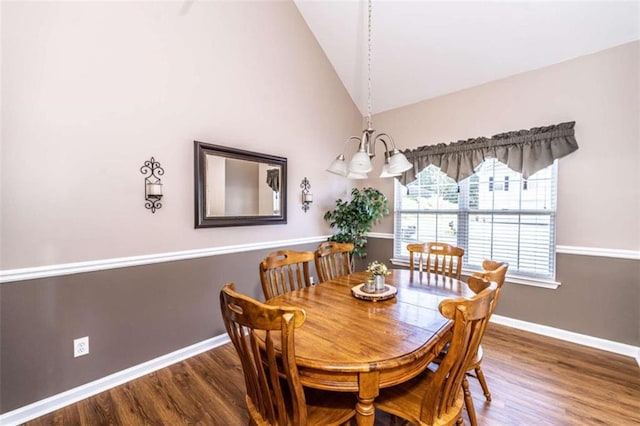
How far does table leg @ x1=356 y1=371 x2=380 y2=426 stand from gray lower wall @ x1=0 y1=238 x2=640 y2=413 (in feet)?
6.62

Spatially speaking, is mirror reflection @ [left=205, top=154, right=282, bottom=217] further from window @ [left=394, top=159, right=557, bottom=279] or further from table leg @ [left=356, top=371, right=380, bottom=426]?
table leg @ [left=356, top=371, right=380, bottom=426]

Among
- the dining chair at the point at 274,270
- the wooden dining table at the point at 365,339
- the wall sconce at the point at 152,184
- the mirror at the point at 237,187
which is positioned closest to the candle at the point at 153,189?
the wall sconce at the point at 152,184

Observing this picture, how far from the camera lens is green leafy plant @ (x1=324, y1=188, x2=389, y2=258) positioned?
3.68 metres

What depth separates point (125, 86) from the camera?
7.16ft

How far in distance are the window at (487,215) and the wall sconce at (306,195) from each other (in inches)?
53.4

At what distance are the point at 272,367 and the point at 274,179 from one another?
8.00 feet

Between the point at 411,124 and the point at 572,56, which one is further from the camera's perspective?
the point at 411,124

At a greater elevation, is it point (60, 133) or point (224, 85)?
point (224, 85)

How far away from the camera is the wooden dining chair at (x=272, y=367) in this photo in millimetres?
957

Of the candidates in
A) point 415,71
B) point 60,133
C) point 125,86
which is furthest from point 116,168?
point 415,71

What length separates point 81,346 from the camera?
202 cm

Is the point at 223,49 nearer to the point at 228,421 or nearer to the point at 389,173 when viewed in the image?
the point at 389,173

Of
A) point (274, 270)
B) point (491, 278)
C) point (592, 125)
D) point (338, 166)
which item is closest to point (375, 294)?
point (491, 278)

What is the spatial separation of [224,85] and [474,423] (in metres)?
3.34
